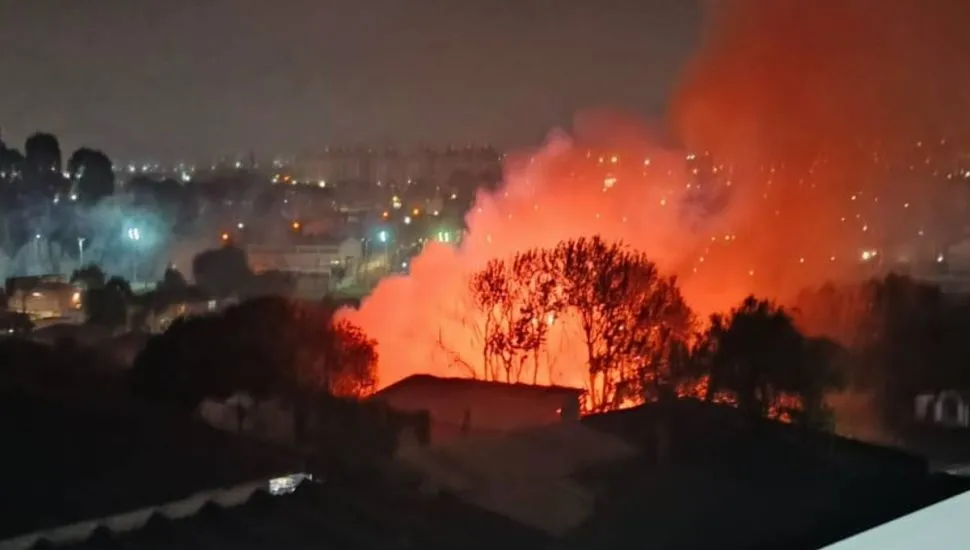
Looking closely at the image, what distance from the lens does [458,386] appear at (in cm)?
122

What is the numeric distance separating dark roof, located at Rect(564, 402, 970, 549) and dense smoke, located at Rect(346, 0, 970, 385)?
7.0 inches

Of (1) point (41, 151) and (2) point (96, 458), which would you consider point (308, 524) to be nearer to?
(2) point (96, 458)

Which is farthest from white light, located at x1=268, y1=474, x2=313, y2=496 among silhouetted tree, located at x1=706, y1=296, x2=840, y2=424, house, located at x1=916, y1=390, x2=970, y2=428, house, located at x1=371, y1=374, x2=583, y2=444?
house, located at x1=916, y1=390, x2=970, y2=428

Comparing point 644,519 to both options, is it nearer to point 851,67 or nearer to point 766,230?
point 766,230

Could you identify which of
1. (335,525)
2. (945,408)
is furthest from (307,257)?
(945,408)

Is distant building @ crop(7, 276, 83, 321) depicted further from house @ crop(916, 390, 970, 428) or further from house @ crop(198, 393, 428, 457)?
house @ crop(916, 390, 970, 428)

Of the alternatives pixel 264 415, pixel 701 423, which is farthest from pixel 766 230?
pixel 264 415

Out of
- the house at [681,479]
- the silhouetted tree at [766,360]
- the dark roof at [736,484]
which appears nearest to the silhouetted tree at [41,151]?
the house at [681,479]

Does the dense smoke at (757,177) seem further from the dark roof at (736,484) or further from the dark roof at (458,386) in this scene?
the dark roof at (736,484)

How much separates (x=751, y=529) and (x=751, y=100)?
2.17ft

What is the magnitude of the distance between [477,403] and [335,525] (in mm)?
224

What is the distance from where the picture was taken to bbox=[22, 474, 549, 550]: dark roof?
3.38 ft

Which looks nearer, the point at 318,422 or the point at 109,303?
the point at 109,303

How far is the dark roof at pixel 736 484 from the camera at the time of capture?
1388 mm
